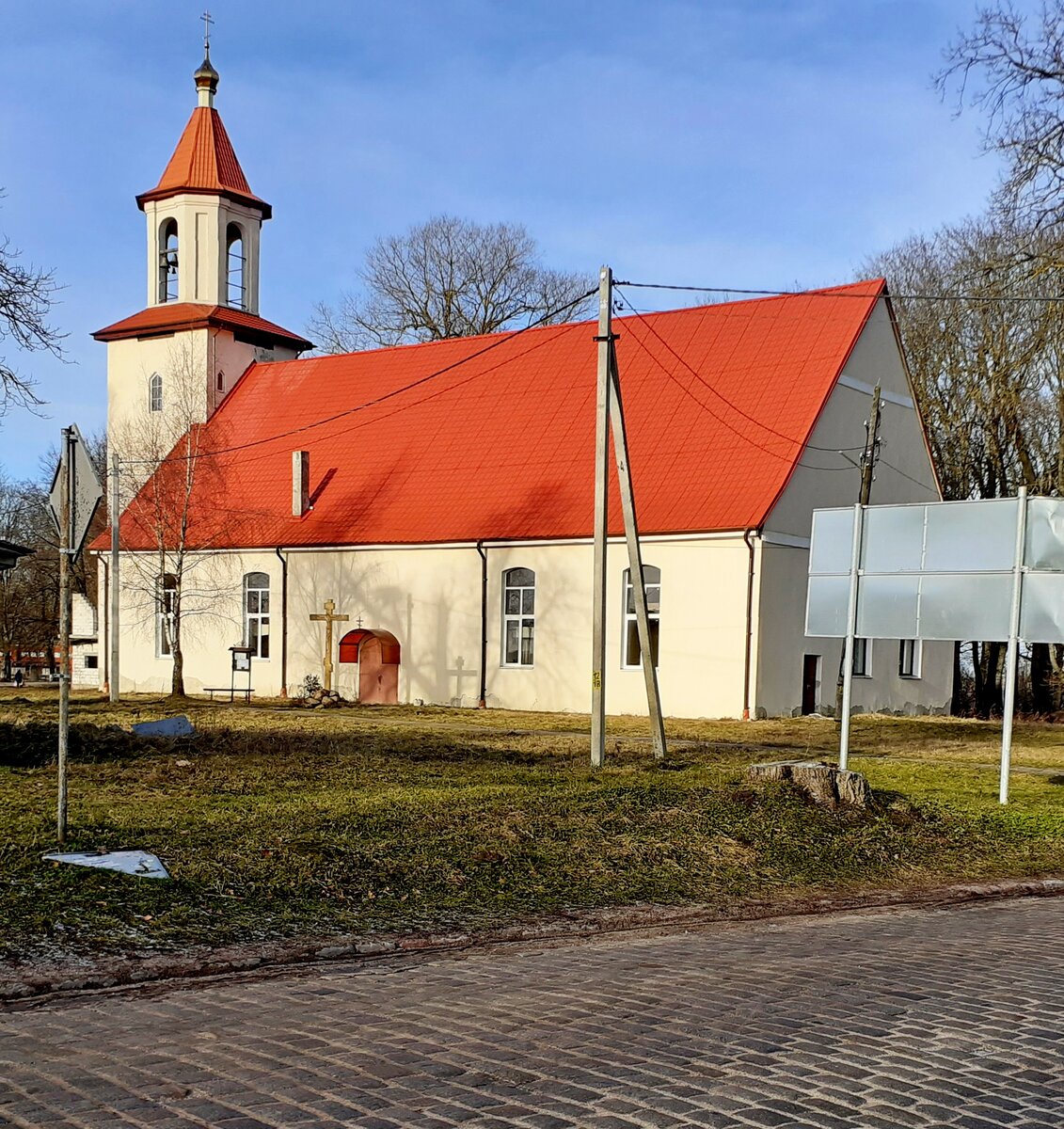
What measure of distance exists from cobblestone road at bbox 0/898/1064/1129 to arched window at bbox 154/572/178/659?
1105 inches

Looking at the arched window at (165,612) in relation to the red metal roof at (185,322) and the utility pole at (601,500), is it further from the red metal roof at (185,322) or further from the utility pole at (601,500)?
the utility pole at (601,500)

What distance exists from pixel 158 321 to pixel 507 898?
114ft

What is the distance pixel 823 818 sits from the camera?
12609 millimetres

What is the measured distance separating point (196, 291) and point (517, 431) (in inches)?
510

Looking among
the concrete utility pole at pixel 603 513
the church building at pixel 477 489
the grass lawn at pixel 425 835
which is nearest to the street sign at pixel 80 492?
the grass lawn at pixel 425 835

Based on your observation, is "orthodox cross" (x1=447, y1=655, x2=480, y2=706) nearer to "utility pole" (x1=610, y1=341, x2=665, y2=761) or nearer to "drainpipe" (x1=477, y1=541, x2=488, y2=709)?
"drainpipe" (x1=477, y1=541, x2=488, y2=709)

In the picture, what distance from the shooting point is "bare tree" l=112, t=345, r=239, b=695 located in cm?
3431

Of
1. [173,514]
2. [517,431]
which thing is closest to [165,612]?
[173,514]

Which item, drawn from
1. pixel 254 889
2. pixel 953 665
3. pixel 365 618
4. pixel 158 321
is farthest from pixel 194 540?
pixel 254 889

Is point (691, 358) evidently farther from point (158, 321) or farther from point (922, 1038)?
point (922, 1038)

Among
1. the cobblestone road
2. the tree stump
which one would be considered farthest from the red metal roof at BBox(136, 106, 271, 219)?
the cobblestone road

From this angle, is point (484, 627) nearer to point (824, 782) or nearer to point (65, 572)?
point (824, 782)

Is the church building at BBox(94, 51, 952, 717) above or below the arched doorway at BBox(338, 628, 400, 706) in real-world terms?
above

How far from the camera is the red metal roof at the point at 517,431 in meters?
31.2
